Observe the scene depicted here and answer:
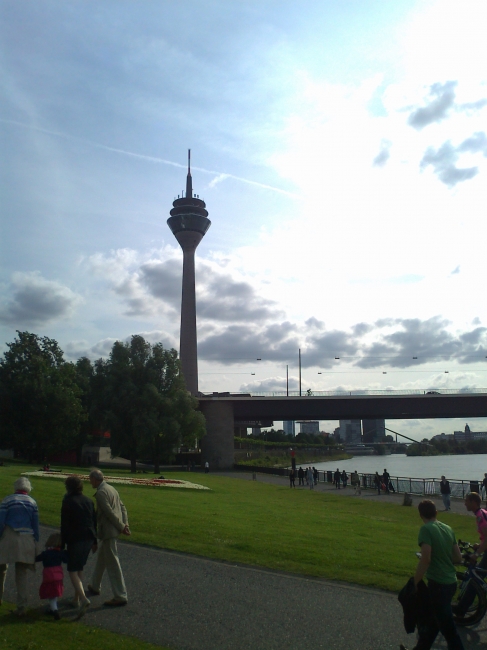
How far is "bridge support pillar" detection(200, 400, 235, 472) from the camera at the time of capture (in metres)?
72.6

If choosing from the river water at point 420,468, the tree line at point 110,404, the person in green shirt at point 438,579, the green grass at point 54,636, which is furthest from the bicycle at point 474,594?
the river water at point 420,468

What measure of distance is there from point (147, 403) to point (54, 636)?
47.9 meters

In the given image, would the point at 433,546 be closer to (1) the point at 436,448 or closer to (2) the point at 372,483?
(2) the point at 372,483

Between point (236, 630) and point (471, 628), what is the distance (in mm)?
3238

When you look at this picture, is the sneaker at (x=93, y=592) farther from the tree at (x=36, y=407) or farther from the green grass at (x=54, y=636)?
the tree at (x=36, y=407)

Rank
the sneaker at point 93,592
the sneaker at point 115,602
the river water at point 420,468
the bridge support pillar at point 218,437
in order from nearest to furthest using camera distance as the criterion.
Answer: the sneaker at point 115,602 < the sneaker at point 93,592 < the bridge support pillar at point 218,437 < the river water at point 420,468

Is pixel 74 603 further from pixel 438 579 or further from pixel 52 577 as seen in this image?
pixel 438 579

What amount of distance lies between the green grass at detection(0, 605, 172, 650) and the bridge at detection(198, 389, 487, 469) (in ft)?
217

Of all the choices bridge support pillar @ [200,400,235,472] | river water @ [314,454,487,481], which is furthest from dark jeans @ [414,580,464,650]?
bridge support pillar @ [200,400,235,472]

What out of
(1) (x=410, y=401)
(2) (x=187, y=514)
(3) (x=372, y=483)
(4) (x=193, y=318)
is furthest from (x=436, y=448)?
(2) (x=187, y=514)

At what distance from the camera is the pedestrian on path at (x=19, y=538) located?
760 centimetres

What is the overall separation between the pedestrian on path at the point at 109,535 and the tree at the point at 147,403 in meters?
44.9

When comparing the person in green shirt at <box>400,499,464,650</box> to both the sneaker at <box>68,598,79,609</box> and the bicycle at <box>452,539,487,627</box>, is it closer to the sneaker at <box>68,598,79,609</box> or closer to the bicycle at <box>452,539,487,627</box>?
the bicycle at <box>452,539,487,627</box>

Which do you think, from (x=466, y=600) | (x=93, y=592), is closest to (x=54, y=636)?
(x=93, y=592)
